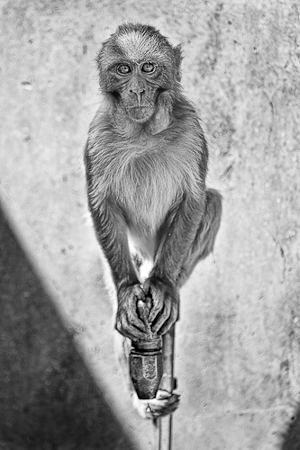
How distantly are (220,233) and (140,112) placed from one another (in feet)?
3.66

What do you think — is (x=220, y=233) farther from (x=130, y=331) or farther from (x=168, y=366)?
(x=130, y=331)

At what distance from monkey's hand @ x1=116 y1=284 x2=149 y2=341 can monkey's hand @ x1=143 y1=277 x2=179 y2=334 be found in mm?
31

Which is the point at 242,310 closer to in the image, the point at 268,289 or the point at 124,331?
the point at 268,289

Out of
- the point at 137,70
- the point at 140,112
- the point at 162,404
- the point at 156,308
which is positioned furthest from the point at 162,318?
the point at 137,70

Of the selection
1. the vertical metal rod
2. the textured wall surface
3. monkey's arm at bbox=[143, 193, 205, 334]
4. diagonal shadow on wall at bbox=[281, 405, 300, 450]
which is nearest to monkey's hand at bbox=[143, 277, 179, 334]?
monkey's arm at bbox=[143, 193, 205, 334]

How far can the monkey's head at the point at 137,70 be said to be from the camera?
1744 mm

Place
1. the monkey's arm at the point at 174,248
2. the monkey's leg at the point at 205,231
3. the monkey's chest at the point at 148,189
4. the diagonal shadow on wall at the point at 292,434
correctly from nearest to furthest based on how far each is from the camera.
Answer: the monkey's arm at the point at 174,248 → the monkey's chest at the point at 148,189 → the monkey's leg at the point at 205,231 → the diagonal shadow on wall at the point at 292,434

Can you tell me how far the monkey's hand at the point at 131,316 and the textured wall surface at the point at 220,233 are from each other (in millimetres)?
777

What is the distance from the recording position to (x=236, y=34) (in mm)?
2602

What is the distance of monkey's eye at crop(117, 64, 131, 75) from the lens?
1.77 m

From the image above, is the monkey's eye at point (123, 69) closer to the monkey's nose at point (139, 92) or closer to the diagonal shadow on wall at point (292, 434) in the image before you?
the monkey's nose at point (139, 92)

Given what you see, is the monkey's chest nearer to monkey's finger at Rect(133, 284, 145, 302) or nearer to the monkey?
the monkey

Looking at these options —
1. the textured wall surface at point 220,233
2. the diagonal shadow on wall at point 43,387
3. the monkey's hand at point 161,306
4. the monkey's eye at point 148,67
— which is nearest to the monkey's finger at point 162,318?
the monkey's hand at point 161,306

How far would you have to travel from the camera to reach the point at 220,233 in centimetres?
277
